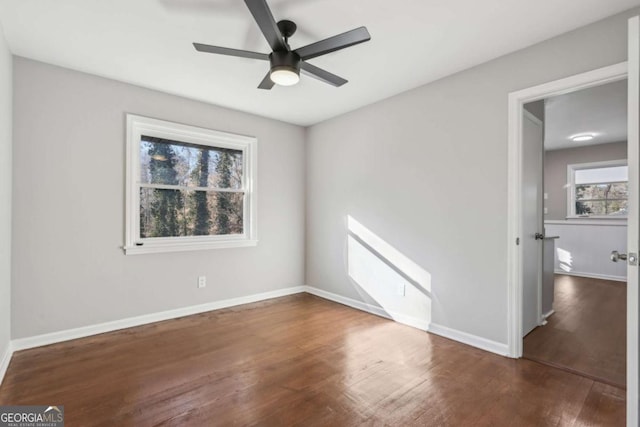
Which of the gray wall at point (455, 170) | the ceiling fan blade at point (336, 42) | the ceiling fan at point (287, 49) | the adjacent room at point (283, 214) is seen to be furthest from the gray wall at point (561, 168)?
the ceiling fan blade at point (336, 42)

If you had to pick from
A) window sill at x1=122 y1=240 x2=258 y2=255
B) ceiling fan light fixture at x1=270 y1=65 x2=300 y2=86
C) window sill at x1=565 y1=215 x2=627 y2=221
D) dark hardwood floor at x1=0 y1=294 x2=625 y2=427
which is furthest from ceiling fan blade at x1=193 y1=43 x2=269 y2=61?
window sill at x1=565 y1=215 x2=627 y2=221

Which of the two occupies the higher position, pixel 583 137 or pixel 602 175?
pixel 583 137

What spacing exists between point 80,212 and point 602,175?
8.31m

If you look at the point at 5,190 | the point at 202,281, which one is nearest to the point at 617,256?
the point at 202,281

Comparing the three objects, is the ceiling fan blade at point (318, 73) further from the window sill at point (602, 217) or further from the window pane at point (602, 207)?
the window pane at point (602, 207)

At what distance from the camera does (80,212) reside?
290 centimetres

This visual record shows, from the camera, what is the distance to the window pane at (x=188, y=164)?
3.36 metres

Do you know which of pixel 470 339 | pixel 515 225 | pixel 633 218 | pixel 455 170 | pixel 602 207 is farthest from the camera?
pixel 602 207

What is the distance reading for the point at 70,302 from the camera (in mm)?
2857

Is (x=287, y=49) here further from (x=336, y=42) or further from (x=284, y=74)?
(x=336, y=42)

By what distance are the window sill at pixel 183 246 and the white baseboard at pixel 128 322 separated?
0.68m

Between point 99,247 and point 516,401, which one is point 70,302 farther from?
point 516,401

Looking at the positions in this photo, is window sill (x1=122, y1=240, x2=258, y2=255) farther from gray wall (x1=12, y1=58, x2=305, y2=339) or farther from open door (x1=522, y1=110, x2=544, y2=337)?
open door (x1=522, y1=110, x2=544, y2=337)

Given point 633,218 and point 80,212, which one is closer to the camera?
point 633,218
